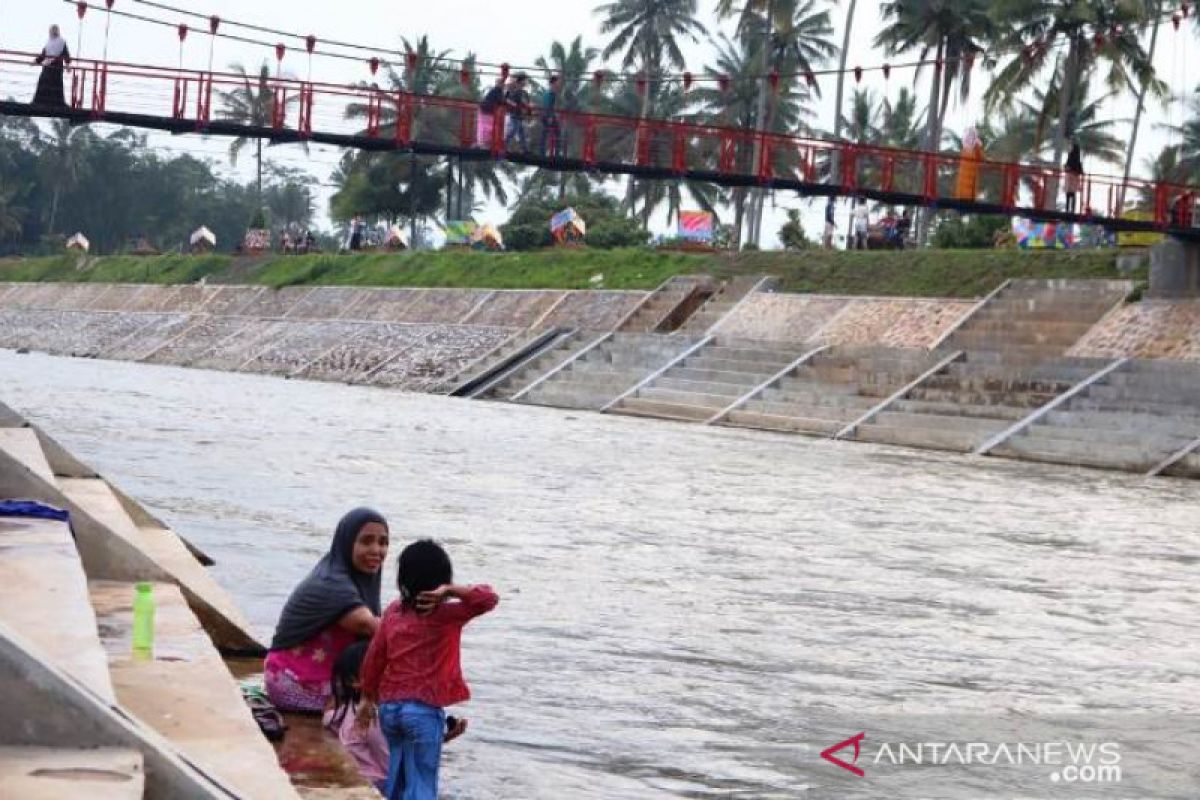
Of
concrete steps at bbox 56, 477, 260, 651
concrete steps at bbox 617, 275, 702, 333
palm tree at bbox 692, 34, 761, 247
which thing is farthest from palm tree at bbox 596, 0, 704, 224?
concrete steps at bbox 56, 477, 260, 651

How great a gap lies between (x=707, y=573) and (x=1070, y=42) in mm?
36087

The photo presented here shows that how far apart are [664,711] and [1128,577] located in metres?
7.13

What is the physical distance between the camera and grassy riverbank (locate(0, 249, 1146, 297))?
37625 millimetres

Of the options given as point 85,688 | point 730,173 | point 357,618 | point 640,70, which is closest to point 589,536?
point 357,618

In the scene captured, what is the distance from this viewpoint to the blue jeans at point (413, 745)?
628cm

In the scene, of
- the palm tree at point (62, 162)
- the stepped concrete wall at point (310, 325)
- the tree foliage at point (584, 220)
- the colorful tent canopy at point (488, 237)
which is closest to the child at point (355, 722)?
the stepped concrete wall at point (310, 325)

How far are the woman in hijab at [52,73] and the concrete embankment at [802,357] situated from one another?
41.4ft

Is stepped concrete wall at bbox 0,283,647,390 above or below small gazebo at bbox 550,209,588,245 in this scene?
below

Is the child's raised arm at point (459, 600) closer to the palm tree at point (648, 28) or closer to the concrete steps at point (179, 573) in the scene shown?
the concrete steps at point (179, 573)

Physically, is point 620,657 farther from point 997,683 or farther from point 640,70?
point 640,70

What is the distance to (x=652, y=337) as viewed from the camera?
3897 centimetres

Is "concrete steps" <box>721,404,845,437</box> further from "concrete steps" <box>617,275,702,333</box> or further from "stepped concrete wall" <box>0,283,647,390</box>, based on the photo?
"stepped concrete wall" <box>0,283,647,390</box>

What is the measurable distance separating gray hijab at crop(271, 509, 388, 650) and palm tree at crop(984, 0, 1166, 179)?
A: 4094 cm

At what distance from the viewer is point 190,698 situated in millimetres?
7027
